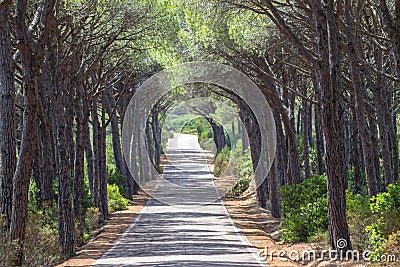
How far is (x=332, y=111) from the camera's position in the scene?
47.4 ft

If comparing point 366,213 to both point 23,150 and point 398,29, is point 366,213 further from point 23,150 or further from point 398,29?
point 23,150

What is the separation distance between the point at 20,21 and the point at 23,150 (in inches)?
98.1

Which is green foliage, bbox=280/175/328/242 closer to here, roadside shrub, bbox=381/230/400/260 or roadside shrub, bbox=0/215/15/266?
roadside shrub, bbox=381/230/400/260

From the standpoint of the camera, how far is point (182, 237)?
2127 centimetres

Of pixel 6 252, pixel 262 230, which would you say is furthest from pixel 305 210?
pixel 6 252

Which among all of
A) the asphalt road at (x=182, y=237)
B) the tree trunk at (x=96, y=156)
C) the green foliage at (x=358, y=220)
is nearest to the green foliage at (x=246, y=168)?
the asphalt road at (x=182, y=237)

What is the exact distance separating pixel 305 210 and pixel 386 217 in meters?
6.42

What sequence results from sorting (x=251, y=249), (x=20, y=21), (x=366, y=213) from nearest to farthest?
(x=20, y=21)
(x=366, y=213)
(x=251, y=249)

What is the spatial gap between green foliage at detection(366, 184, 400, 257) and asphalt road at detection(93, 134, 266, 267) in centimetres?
307

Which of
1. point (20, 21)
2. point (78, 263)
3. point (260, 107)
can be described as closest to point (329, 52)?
point (20, 21)

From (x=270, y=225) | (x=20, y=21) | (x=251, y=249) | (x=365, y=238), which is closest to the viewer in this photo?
(x=20, y=21)

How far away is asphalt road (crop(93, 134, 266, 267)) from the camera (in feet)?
53.3

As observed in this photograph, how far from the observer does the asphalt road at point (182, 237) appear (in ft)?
Answer: 53.3

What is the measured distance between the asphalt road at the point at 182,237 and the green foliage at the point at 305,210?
48.9 inches
